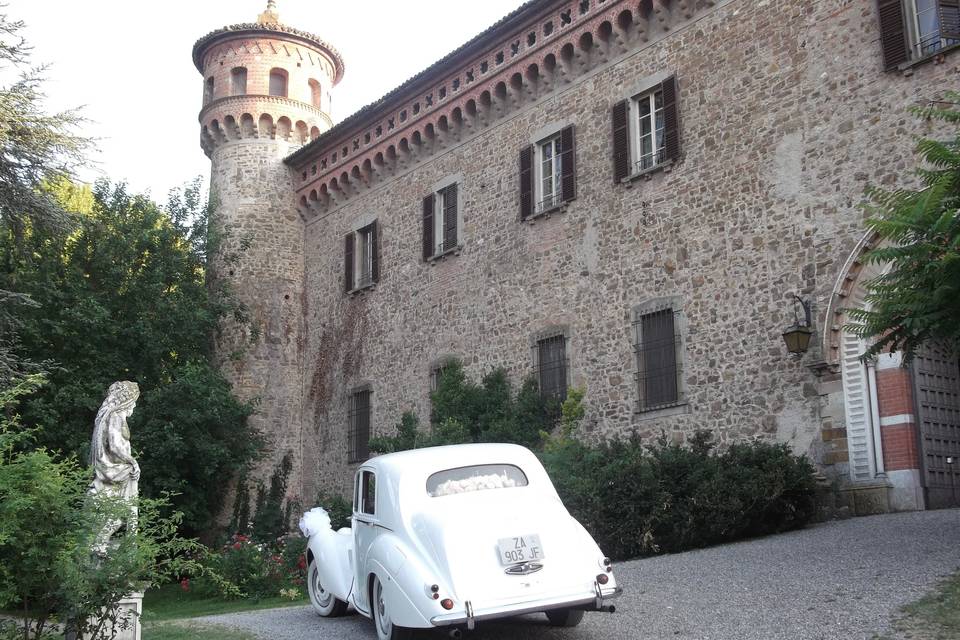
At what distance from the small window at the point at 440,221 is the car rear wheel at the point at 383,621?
1309cm

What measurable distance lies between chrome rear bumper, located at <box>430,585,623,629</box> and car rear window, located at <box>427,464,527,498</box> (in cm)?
125

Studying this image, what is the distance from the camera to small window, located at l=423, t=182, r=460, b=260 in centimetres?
2077

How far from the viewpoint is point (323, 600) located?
9.90m

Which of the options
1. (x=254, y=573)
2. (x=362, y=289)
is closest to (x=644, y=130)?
(x=362, y=289)

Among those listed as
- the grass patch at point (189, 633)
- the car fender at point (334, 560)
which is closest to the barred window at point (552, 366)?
the car fender at point (334, 560)

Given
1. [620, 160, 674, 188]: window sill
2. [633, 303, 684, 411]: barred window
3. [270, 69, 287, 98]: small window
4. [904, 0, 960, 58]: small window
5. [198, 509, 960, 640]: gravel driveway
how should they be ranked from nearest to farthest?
[198, 509, 960, 640]: gravel driveway → [904, 0, 960, 58]: small window → [633, 303, 684, 411]: barred window → [620, 160, 674, 188]: window sill → [270, 69, 287, 98]: small window

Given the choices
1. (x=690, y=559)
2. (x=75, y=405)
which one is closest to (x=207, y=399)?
(x=75, y=405)

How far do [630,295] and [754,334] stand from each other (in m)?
2.60

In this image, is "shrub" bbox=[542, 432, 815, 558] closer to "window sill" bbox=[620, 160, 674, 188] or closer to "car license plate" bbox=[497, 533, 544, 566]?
"car license plate" bbox=[497, 533, 544, 566]

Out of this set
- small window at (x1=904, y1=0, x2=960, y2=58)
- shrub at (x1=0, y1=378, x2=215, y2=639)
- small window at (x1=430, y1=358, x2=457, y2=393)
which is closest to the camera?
shrub at (x1=0, y1=378, x2=215, y2=639)

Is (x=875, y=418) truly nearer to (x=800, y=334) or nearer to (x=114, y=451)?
(x=800, y=334)

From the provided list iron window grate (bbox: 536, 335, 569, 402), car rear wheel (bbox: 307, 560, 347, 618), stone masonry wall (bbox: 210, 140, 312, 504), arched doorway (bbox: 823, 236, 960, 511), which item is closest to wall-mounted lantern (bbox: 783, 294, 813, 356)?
arched doorway (bbox: 823, 236, 960, 511)

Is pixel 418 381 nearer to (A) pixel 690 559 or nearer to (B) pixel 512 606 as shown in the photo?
(A) pixel 690 559

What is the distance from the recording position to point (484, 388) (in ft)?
61.1
